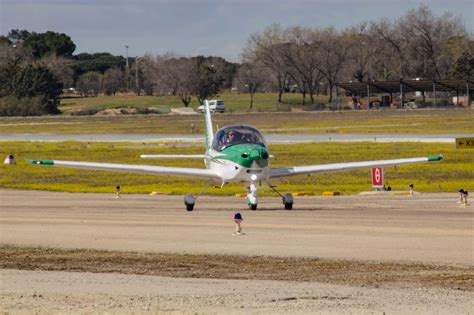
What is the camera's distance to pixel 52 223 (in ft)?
99.9

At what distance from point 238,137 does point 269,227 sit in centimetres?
552

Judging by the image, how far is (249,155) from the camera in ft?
106

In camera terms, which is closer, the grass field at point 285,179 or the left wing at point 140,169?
the left wing at point 140,169

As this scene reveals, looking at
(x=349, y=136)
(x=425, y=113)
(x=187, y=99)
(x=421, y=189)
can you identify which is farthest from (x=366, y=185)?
(x=187, y=99)

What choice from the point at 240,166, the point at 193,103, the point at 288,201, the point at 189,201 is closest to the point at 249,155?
the point at 240,166

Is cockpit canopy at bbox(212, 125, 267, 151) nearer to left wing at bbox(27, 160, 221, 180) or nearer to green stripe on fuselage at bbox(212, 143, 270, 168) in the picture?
green stripe on fuselage at bbox(212, 143, 270, 168)

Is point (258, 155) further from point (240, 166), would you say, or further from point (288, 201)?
point (288, 201)

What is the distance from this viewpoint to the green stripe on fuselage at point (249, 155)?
106ft

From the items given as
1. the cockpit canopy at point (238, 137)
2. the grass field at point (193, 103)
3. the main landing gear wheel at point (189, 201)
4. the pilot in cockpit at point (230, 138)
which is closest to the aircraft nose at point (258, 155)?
the cockpit canopy at point (238, 137)

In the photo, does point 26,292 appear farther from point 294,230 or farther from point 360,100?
point 360,100

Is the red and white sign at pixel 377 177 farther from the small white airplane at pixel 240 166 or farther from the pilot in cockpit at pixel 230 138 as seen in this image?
the pilot in cockpit at pixel 230 138

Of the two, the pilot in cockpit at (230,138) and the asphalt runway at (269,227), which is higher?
the pilot in cockpit at (230,138)

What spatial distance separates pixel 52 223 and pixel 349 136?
173ft

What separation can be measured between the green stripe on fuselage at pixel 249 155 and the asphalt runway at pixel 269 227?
1407mm
